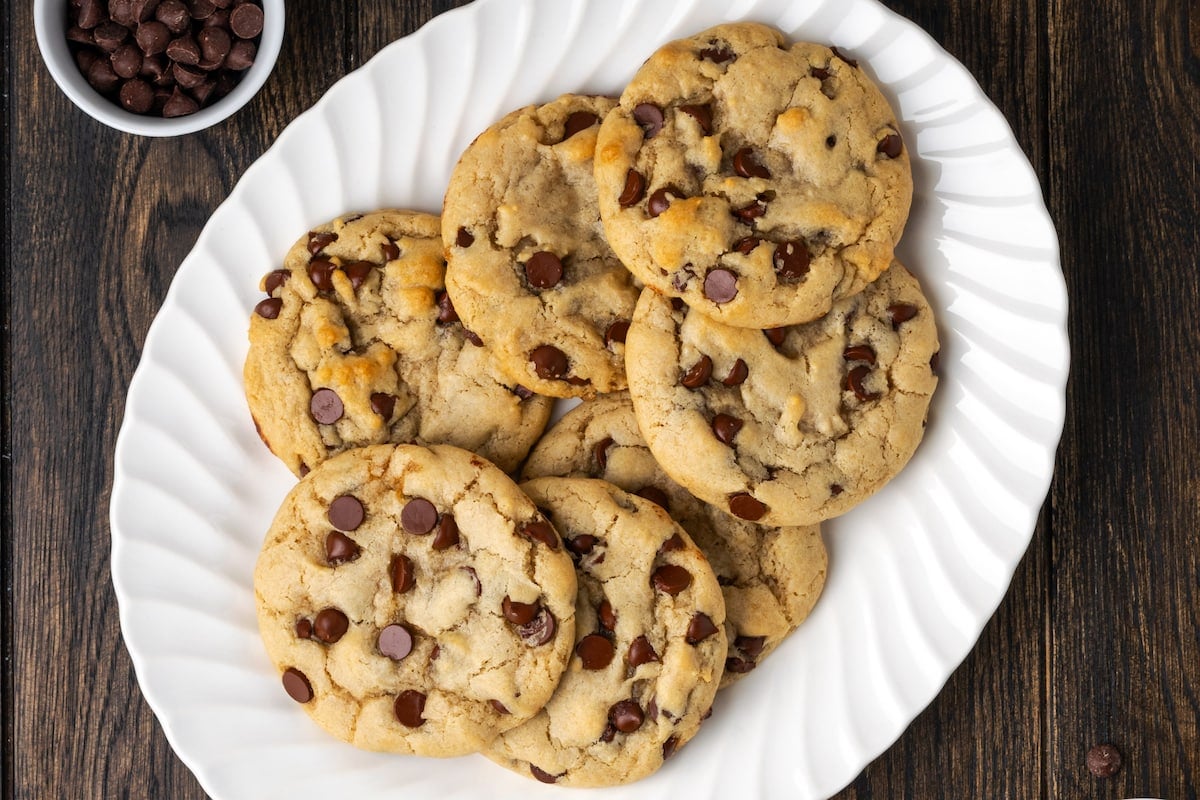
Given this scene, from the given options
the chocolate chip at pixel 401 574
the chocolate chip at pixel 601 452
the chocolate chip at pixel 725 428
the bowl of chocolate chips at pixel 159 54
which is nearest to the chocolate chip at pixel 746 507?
the chocolate chip at pixel 725 428

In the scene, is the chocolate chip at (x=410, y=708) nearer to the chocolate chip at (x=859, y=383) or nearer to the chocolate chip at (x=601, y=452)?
the chocolate chip at (x=601, y=452)

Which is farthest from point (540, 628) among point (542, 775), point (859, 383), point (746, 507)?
point (859, 383)

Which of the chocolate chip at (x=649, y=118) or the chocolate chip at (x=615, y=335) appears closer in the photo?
the chocolate chip at (x=649, y=118)

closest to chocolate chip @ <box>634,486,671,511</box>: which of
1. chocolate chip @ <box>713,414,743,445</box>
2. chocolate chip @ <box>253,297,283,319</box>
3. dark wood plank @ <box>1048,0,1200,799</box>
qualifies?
chocolate chip @ <box>713,414,743,445</box>

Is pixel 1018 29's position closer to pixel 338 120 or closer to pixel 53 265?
pixel 338 120

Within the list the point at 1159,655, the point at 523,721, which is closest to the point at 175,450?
the point at 523,721

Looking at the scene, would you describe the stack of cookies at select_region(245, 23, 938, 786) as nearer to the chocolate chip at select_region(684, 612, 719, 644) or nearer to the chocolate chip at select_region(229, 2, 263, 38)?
the chocolate chip at select_region(684, 612, 719, 644)
